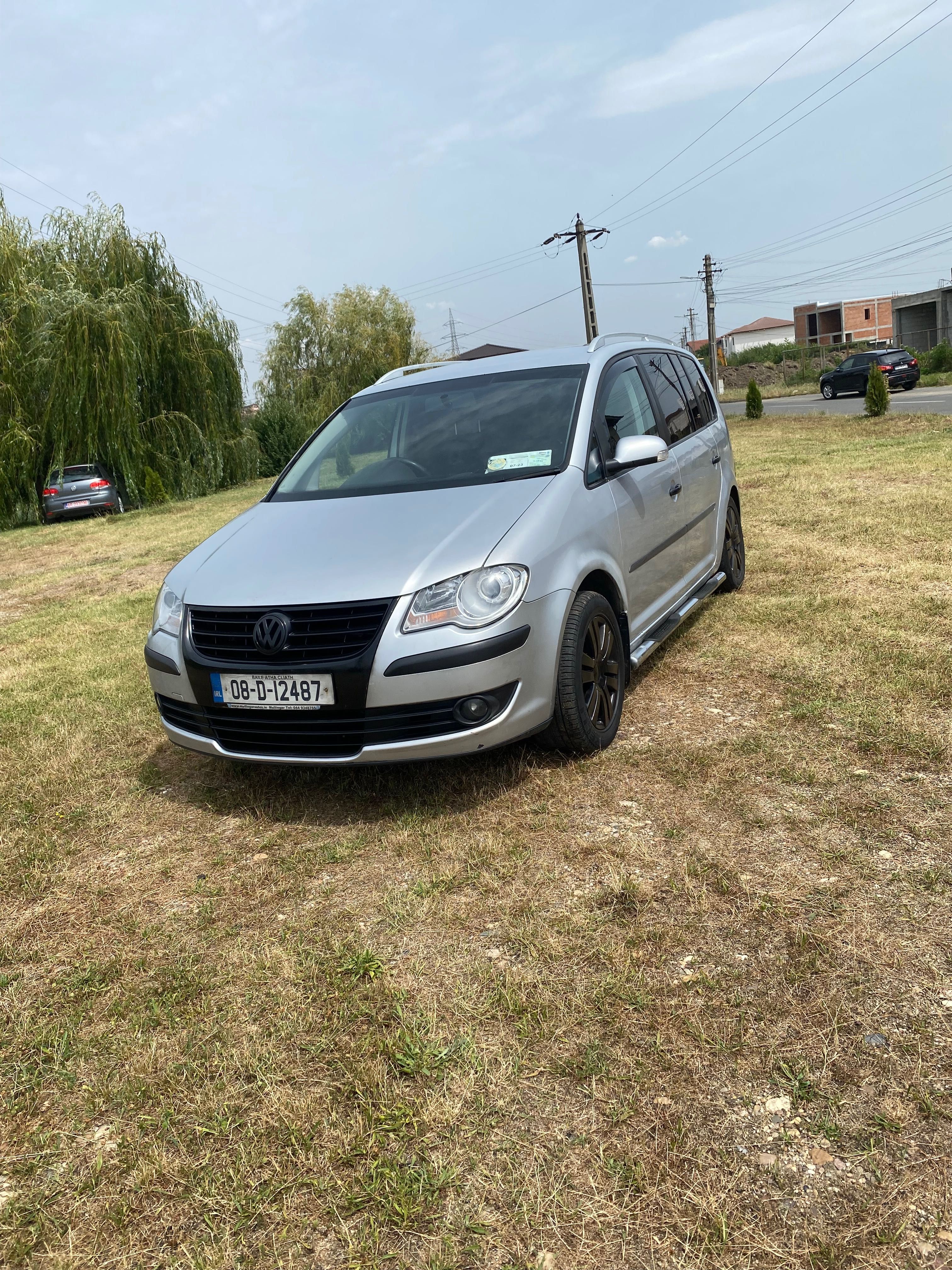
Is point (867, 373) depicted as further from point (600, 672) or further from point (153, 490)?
point (600, 672)

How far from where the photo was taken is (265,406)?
2856 cm

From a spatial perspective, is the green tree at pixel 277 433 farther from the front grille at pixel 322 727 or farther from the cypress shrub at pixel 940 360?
the cypress shrub at pixel 940 360

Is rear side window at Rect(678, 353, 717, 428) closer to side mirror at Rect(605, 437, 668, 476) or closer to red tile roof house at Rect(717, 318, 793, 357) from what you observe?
side mirror at Rect(605, 437, 668, 476)

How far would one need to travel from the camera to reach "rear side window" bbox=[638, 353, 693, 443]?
523 centimetres

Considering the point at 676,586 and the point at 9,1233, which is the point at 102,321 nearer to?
the point at 676,586

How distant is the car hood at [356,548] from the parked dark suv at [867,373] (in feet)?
91.2

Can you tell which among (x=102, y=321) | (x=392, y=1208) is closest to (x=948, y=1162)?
(x=392, y=1208)

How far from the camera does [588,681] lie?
389 centimetres

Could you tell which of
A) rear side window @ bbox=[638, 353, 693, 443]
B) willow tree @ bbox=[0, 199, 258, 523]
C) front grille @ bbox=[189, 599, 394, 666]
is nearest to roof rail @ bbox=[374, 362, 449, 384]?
rear side window @ bbox=[638, 353, 693, 443]

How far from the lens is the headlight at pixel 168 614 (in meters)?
3.88

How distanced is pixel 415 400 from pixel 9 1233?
12.7ft

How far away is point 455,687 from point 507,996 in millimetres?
1139

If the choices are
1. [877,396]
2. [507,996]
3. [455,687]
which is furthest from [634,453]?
[877,396]

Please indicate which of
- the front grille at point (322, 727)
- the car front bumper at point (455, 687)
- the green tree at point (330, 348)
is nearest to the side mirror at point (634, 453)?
→ the car front bumper at point (455, 687)
